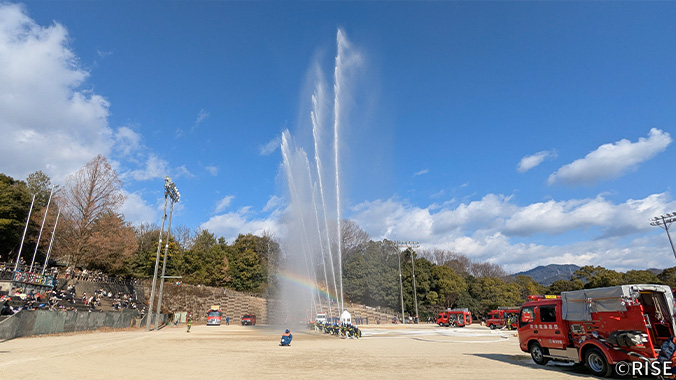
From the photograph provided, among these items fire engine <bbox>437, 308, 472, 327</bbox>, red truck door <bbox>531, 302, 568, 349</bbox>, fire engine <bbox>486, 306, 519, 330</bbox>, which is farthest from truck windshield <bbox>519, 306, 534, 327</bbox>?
fire engine <bbox>437, 308, 472, 327</bbox>

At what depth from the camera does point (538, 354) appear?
13172mm

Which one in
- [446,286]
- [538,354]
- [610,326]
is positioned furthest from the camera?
[446,286]

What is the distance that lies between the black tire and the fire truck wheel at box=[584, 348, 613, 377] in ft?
7.55

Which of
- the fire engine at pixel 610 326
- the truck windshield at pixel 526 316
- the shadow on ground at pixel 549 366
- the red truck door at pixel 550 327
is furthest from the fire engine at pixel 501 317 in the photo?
the fire engine at pixel 610 326

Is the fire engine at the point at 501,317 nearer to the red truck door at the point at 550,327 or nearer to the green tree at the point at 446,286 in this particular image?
the green tree at the point at 446,286

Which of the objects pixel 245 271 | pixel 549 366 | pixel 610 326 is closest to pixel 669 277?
pixel 549 366

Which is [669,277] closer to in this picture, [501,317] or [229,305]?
[501,317]

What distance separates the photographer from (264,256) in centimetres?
8131

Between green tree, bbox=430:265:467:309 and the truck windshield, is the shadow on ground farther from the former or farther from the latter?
green tree, bbox=430:265:467:309

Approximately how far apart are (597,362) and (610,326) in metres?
1.19

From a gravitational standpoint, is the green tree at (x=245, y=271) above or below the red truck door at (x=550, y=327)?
above

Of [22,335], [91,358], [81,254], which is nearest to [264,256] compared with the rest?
[81,254]

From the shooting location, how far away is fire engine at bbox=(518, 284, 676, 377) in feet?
32.0

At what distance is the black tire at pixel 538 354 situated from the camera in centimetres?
1300
